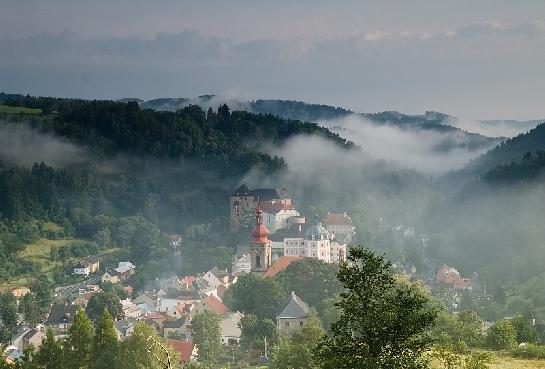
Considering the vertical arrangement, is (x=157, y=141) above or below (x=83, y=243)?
above

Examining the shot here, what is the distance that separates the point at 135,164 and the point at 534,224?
96.1 meters

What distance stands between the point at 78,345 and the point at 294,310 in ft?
81.9

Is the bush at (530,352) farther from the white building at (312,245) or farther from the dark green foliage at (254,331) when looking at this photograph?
the white building at (312,245)

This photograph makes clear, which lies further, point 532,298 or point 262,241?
point 532,298

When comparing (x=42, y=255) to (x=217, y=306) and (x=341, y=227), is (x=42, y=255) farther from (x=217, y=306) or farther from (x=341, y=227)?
(x=217, y=306)

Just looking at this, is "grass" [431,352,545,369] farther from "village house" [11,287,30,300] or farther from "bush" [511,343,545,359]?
"village house" [11,287,30,300]

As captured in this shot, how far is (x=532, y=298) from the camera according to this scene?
96188mm

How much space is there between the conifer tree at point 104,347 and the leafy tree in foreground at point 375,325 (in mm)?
21665

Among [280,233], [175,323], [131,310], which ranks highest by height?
[280,233]

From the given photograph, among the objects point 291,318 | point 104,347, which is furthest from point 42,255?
point 104,347

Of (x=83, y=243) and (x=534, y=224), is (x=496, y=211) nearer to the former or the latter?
(x=534, y=224)

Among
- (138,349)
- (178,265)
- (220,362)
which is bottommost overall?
(178,265)

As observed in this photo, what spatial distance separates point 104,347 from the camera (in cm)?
3809

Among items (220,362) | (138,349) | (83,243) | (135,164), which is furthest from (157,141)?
(138,349)
